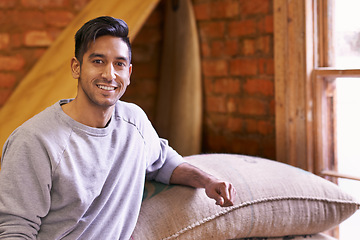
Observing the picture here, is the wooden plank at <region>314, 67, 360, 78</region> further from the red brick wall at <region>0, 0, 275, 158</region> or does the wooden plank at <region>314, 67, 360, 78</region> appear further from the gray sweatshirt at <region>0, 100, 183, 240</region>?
the gray sweatshirt at <region>0, 100, 183, 240</region>

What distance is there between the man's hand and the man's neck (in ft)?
1.39

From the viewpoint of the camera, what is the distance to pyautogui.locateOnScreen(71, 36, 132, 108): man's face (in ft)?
4.31

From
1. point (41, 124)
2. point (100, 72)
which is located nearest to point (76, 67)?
point (100, 72)

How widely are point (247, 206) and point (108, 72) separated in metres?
0.71

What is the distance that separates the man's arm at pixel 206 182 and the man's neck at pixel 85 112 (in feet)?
1.30

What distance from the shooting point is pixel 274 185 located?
5.66 ft

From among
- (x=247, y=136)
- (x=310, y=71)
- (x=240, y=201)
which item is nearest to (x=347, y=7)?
(x=310, y=71)

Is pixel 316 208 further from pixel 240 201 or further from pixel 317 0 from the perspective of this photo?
pixel 317 0

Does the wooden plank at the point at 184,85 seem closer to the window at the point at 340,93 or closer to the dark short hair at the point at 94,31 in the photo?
the window at the point at 340,93

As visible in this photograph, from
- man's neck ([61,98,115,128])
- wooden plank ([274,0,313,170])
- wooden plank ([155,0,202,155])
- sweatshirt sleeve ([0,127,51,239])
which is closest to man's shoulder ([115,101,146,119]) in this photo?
man's neck ([61,98,115,128])

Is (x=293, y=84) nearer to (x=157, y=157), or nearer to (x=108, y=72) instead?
(x=157, y=157)

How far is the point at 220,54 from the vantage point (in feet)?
8.39

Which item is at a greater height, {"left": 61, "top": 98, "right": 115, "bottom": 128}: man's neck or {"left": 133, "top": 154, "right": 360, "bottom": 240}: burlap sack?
{"left": 61, "top": 98, "right": 115, "bottom": 128}: man's neck

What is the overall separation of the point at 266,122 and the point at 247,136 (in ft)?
0.52
